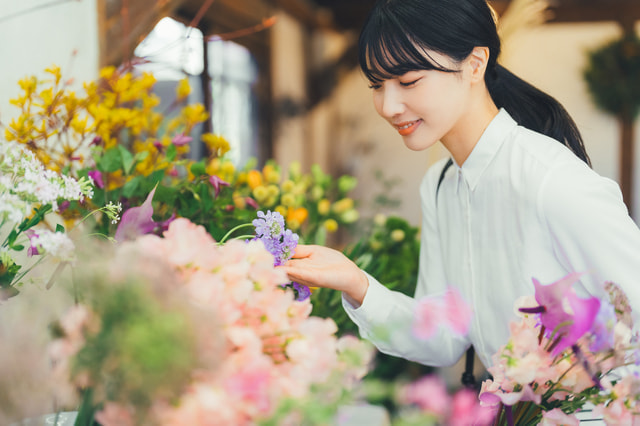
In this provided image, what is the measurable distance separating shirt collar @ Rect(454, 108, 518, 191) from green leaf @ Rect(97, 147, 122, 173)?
1.81 ft

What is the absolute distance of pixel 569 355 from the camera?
16.9 inches

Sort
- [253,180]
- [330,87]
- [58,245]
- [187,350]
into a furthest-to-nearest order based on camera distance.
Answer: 1. [330,87]
2. [253,180]
3. [58,245]
4. [187,350]

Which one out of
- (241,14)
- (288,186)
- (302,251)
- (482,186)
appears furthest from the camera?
(241,14)

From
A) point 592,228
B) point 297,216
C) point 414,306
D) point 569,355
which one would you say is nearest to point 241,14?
point 297,216

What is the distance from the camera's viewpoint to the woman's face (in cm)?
81

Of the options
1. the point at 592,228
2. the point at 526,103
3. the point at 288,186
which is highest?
the point at 526,103

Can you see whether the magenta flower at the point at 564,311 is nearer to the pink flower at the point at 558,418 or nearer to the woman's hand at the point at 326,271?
the pink flower at the point at 558,418

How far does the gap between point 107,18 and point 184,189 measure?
Answer: 2.16 feet

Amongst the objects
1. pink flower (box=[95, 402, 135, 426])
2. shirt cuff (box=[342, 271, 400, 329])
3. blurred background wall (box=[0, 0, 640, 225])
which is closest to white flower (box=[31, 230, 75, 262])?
pink flower (box=[95, 402, 135, 426])

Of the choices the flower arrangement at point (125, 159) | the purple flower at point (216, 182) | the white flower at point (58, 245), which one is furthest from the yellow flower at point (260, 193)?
the white flower at point (58, 245)

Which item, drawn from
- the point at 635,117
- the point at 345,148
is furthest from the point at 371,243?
the point at 635,117

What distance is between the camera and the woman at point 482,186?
0.73 meters

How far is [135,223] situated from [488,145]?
2.00ft

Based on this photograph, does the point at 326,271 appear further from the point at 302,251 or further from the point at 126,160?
the point at 126,160
